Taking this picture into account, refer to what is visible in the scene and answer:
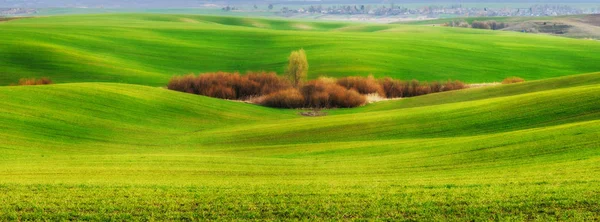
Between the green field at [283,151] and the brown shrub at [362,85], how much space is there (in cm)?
725

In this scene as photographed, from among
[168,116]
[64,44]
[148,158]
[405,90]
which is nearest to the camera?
[148,158]

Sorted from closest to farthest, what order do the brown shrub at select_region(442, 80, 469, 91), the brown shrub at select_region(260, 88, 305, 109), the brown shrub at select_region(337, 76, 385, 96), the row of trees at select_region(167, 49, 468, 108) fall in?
the brown shrub at select_region(260, 88, 305, 109)
the row of trees at select_region(167, 49, 468, 108)
the brown shrub at select_region(337, 76, 385, 96)
the brown shrub at select_region(442, 80, 469, 91)

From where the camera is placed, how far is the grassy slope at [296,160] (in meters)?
20.0

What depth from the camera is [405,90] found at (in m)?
77.9

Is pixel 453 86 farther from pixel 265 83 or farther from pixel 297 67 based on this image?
pixel 265 83

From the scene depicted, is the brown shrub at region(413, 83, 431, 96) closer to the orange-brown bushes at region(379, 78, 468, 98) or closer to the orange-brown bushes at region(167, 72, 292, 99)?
the orange-brown bushes at region(379, 78, 468, 98)

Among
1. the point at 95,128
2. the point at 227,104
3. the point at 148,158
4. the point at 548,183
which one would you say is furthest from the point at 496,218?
the point at 227,104

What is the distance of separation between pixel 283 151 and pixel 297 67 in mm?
40718

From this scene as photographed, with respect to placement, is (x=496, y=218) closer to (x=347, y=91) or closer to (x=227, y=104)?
(x=227, y=104)

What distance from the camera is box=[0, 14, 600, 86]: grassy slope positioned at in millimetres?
84875

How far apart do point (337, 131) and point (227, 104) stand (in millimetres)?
20101

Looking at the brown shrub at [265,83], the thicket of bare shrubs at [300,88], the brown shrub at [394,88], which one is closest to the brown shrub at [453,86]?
the thicket of bare shrubs at [300,88]

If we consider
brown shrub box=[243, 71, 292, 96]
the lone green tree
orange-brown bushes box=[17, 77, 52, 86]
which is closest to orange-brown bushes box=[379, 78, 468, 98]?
the lone green tree

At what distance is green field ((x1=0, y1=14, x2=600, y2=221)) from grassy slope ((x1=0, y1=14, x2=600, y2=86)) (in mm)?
716
